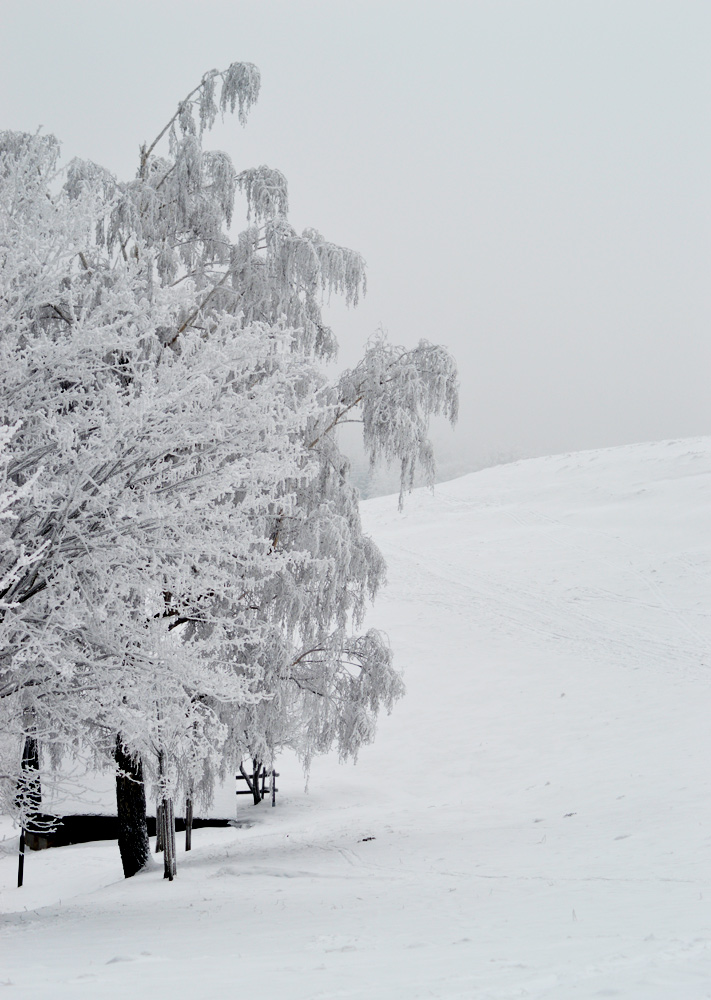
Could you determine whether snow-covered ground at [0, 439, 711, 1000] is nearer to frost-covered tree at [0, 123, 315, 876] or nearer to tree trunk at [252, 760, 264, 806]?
tree trunk at [252, 760, 264, 806]

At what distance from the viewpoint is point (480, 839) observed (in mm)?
10867

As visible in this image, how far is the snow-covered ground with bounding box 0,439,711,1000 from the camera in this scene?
518cm

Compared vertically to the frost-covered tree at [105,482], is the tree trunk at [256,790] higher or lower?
lower

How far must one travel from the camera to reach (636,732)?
17281mm

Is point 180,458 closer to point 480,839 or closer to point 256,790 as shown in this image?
point 480,839

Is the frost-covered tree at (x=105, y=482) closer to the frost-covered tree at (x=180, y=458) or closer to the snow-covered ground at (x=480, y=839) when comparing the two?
the frost-covered tree at (x=180, y=458)

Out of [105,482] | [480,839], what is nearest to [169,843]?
[480,839]

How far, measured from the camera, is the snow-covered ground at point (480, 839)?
5176 mm

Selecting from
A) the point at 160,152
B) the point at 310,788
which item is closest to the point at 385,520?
the point at 310,788

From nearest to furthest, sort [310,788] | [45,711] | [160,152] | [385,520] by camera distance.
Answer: [45,711] → [160,152] → [310,788] → [385,520]

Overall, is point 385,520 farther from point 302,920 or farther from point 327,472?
point 302,920

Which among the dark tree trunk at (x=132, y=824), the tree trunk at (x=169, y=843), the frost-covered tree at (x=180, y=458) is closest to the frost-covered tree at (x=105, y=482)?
the frost-covered tree at (x=180, y=458)

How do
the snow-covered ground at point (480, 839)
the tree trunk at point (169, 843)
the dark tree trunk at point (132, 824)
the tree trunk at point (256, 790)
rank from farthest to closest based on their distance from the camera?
the tree trunk at point (256, 790), the dark tree trunk at point (132, 824), the tree trunk at point (169, 843), the snow-covered ground at point (480, 839)

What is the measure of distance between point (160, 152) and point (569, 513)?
3121cm
